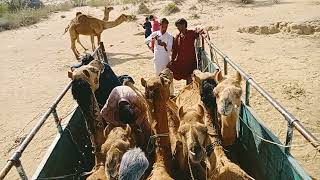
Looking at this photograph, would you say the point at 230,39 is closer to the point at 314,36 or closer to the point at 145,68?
the point at 314,36

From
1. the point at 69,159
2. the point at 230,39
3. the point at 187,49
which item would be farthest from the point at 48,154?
the point at 230,39

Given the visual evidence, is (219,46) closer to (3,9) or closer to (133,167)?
(133,167)

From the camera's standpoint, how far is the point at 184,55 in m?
7.14

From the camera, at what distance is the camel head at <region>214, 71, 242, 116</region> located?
13.7 ft

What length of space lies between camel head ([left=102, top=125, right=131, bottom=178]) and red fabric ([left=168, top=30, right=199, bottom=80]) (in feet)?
10.6

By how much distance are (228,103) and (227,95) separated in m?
0.09

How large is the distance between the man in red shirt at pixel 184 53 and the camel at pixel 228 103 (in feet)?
7.14

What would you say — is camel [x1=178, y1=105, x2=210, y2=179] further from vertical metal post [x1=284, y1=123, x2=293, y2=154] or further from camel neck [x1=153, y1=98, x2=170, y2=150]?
vertical metal post [x1=284, y1=123, x2=293, y2=154]

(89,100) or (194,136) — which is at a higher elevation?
(89,100)

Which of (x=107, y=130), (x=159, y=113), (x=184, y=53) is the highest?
(x=184, y=53)

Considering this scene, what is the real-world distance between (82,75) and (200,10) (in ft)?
61.8

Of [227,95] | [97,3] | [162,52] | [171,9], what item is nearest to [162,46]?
[162,52]

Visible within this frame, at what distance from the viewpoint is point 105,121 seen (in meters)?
4.65

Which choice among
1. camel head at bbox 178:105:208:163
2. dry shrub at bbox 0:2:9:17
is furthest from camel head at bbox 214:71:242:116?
dry shrub at bbox 0:2:9:17
